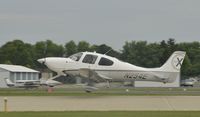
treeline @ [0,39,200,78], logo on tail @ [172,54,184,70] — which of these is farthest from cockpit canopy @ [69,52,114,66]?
treeline @ [0,39,200,78]

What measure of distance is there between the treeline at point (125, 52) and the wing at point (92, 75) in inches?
2395

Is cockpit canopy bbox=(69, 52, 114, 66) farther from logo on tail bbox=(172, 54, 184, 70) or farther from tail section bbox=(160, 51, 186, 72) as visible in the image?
logo on tail bbox=(172, 54, 184, 70)

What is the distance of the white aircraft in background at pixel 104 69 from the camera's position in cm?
3712

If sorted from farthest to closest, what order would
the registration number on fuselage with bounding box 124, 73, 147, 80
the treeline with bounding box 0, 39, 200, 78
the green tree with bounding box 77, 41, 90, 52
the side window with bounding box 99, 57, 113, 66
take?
the green tree with bounding box 77, 41, 90, 52, the treeline with bounding box 0, 39, 200, 78, the registration number on fuselage with bounding box 124, 73, 147, 80, the side window with bounding box 99, 57, 113, 66

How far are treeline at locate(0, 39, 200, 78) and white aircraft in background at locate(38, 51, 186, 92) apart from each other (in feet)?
199

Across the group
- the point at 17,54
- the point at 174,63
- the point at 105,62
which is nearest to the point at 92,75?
the point at 105,62

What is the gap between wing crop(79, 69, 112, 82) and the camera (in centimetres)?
3656

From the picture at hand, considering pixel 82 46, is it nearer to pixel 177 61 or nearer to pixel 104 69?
pixel 177 61

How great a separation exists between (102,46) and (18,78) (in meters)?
62.2

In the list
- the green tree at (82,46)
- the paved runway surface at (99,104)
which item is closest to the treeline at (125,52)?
the green tree at (82,46)

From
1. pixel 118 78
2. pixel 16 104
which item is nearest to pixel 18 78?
pixel 118 78

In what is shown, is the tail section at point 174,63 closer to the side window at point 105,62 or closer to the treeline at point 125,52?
the side window at point 105,62

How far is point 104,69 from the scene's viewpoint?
37.6 m

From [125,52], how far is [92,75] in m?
86.9
